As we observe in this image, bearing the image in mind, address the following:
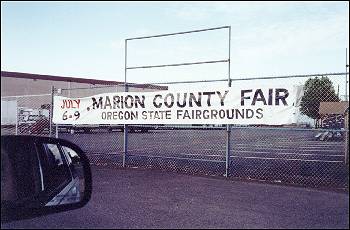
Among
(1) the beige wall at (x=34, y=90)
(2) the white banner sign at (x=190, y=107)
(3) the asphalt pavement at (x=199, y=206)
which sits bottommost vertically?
(3) the asphalt pavement at (x=199, y=206)

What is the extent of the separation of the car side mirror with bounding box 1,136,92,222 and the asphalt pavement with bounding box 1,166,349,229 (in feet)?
4.47

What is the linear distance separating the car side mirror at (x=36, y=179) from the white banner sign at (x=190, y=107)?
5.70m

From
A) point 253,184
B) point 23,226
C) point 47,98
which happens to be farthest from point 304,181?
point 47,98

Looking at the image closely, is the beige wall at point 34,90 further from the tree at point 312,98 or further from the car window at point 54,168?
the car window at point 54,168

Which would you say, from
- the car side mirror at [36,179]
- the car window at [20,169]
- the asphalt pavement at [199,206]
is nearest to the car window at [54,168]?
the car side mirror at [36,179]

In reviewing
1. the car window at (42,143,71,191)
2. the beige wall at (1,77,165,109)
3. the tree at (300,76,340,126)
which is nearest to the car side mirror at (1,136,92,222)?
the car window at (42,143,71,191)

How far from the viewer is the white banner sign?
7.93 metres

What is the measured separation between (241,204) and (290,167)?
4.84 metres

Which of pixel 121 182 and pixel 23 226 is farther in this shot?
pixel 121 182

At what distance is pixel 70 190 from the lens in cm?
280

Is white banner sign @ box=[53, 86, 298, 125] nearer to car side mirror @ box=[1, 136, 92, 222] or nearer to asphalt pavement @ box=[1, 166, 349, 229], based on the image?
asphalt pavement @ box=[1, 166, 349, 229]

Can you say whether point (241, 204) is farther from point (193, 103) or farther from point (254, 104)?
point (193, 103)

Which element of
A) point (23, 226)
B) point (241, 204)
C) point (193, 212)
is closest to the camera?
point (23, 226)

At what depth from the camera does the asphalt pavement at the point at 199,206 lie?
4.89m
